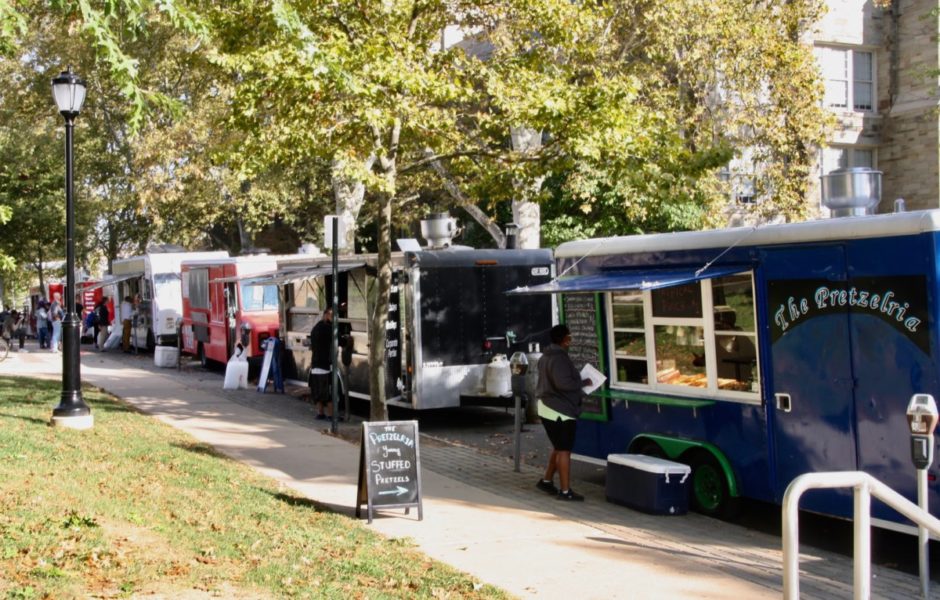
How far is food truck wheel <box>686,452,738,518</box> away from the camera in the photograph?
31.6 feet

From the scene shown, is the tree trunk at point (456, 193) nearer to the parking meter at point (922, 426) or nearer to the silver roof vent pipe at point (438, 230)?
the silver roof vent pipe at point (438, 230)

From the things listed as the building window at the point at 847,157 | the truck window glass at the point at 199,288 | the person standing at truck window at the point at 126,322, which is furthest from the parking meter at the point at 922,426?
the person standing at truck window at the point at 126,322

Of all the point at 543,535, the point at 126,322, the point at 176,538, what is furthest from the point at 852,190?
the point at 126,322

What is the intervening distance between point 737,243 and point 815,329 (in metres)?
1.18

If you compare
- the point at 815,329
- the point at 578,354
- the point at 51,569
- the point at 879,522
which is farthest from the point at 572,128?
the point at 51,569

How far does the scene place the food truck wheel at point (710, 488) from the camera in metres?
9.64

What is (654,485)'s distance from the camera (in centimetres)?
974

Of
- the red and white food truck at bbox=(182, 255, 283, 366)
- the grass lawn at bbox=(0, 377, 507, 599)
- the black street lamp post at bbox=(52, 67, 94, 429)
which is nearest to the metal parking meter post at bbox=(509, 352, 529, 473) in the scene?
the grass lawn at bbox=(0, 377, 507, 599)

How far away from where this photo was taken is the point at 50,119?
3741 centimetres

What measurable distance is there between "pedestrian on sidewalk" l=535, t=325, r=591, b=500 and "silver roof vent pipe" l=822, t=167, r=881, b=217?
2.80 m

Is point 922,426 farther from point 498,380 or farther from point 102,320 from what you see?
point 102,320

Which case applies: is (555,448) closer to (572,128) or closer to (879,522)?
(879,522)

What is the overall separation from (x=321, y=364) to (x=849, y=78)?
1857 centimetres

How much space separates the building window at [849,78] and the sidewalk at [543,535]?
732 inches
